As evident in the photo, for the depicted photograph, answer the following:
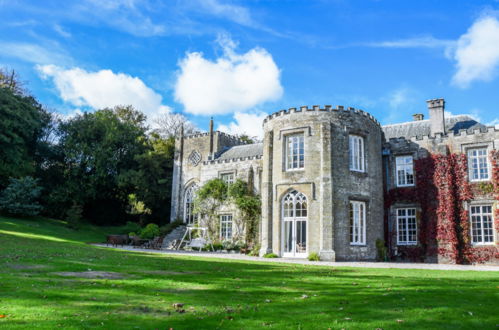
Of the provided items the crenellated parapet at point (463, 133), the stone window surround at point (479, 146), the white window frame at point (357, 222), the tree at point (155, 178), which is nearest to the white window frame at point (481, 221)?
the stone window surround at point (479, 146)

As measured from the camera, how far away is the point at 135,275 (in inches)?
391

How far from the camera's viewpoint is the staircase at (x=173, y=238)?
98.6 ft

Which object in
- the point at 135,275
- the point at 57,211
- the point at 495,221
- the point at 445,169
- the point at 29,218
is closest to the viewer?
the point at 135,275

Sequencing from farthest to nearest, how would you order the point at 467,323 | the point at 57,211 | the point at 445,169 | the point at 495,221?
1. the point at 57,211
2. the point at 445,169
3. the point at 495,221
4. the point at 467,323

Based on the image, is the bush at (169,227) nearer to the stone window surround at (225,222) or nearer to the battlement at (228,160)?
the stone window surround at (225,222)

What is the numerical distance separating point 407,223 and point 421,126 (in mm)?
6667

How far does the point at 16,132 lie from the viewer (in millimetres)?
36031

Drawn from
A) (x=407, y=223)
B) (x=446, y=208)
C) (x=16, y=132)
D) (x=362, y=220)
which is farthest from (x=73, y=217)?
(x=446, y=208)

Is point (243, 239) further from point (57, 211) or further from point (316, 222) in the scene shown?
point (57, 211)

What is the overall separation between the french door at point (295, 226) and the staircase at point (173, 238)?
9410 millimetres

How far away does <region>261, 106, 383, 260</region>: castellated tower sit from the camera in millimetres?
21766

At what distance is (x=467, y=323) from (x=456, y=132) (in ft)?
70.8

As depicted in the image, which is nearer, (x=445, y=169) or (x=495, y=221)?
(x=495, y=221)

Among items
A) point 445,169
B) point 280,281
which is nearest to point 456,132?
point 445,169
